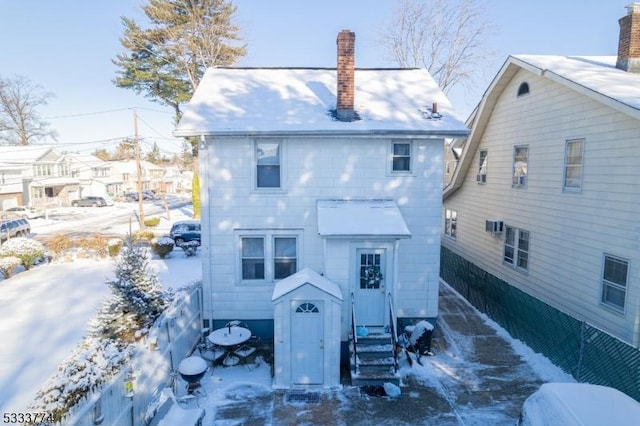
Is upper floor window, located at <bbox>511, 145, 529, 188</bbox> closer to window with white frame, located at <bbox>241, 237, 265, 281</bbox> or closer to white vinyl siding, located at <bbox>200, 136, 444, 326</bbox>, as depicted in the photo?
white vinyl siding, located at <bbox>200, 136, 444, 326</bbox>

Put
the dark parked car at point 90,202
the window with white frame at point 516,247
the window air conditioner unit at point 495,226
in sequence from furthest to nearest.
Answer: the dark parked car at point 90,202
the window air conditioner unit at point 495,226
the window with white frame at point 516,247

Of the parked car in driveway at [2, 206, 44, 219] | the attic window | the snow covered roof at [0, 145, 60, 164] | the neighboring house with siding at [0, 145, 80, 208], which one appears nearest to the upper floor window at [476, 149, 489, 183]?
the attic window

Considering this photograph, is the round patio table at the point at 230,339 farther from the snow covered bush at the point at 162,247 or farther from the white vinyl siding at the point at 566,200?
the snow covered bush at the point at 162,247

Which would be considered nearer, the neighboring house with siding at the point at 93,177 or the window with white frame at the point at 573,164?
the window with white frame at the point at 573,164

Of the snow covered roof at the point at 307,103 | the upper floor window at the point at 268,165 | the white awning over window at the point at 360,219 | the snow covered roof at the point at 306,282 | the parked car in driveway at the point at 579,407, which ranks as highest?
the snow covered roof at the point at 307,103

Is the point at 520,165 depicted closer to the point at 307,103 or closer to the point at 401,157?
the point at 401,157

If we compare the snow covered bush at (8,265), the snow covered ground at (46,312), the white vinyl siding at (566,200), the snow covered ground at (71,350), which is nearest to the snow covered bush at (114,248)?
the snow covered ground at (46,312)

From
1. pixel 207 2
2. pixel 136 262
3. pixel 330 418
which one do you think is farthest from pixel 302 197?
pixel 207 2
